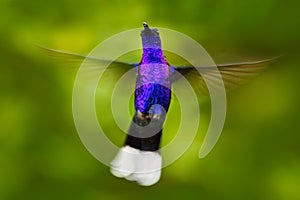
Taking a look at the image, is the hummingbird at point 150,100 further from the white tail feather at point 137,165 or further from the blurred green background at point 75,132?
the blurred green background at point 75,132

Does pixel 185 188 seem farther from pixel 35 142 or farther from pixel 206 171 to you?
pixel 35 142

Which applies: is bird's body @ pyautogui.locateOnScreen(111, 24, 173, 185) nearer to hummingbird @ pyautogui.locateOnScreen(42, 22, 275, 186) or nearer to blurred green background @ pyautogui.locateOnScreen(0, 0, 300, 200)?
hummingbird @ pyautogui.locateOnScreen(42, 22, 275, 186)

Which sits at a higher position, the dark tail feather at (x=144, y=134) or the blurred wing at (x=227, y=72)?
the blurred wing at (x=227, y=72)

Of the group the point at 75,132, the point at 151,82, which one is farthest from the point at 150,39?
Answer: the point at 75,132

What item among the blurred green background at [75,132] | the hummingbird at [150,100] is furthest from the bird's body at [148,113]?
the blurred green background at [75,132]

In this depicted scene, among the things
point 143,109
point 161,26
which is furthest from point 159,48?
point 161,26

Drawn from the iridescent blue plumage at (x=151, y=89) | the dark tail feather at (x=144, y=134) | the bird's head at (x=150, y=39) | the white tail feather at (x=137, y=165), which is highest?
the bird's head at (x=150, y=39)

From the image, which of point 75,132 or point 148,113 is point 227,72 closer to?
point 148,113
